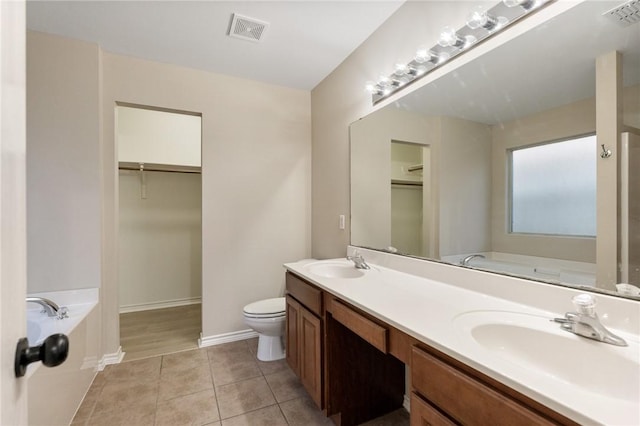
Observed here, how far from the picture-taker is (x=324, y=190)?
2.79 meters

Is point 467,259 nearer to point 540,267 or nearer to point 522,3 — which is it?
point 540,267

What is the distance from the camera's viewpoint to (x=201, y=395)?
6.13 feet

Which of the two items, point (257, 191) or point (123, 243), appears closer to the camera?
point (257, 191)

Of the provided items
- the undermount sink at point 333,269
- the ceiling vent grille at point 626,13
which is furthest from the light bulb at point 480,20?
the undermount sink at point 333,269

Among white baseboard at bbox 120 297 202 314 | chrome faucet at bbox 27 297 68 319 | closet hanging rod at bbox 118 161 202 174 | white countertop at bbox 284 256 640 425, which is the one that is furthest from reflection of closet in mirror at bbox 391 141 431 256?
white baseboard at bbox 120 297 202 314

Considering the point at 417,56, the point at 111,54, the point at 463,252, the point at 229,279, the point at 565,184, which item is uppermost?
the point at 111,54

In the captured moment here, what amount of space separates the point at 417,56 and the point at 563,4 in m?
0.69

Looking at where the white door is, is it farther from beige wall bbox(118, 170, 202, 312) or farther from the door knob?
A: beige wall bbox(118, 170, 202, 312)

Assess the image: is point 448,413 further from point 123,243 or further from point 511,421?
point 123,243

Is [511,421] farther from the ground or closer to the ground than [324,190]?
closer to the ground

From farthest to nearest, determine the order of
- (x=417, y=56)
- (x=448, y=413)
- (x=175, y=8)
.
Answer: (x=175, y=8) → (x=417, y=56) → (x=448, y=413)

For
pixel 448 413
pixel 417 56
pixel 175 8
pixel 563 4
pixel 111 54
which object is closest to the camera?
pixel 448 413

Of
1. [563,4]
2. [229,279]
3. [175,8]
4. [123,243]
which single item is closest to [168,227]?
[123,243]

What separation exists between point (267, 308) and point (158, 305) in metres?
1.91
